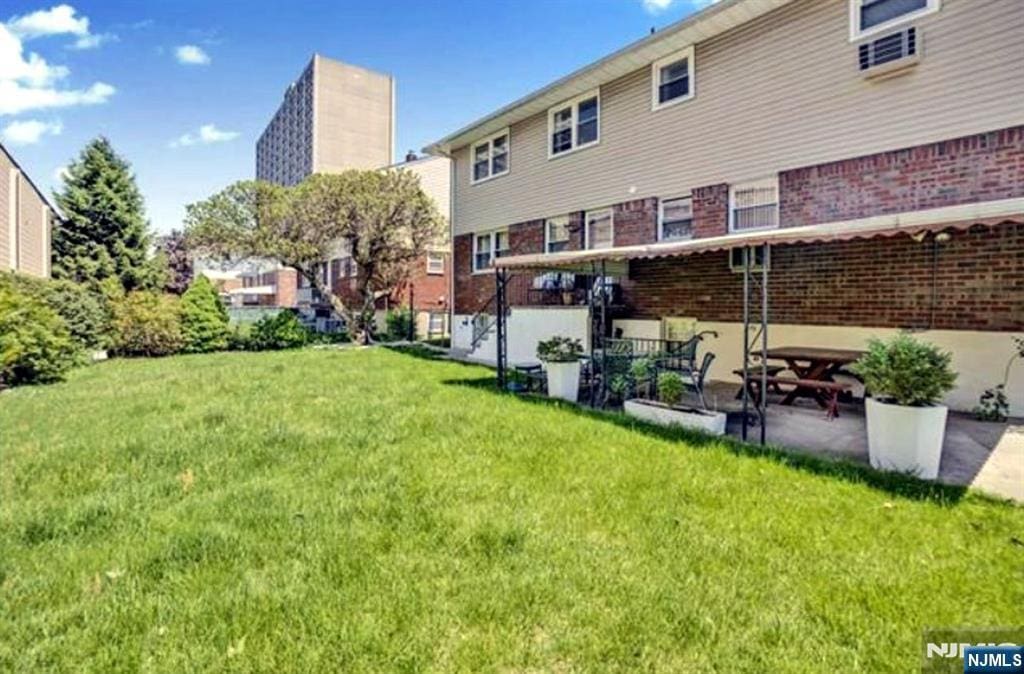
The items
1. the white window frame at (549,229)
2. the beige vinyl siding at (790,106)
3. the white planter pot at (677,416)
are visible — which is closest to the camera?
the white planter pot at (677,416)

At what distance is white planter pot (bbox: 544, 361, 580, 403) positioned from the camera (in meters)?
9.10

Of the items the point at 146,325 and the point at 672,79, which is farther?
the point at 146,325

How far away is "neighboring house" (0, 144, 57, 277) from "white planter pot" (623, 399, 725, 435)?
64.6ft

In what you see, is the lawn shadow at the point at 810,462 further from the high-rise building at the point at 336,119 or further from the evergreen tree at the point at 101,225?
the high-rise building at the point at 336,119

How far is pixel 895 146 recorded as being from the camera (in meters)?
8.25

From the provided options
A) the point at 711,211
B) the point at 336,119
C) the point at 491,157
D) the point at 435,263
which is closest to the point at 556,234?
the point at 491,157

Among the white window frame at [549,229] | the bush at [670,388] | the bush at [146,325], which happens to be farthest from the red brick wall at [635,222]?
the bush at [146,325]

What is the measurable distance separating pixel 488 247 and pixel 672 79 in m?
7.32

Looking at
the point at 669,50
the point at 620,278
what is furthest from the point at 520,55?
the point at 620,278

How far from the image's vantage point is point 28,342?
11578 mm

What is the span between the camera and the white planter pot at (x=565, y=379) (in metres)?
9.10

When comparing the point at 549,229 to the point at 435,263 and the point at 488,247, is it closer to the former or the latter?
the point at 488,247

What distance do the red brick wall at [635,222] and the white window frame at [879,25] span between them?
4.36 meters

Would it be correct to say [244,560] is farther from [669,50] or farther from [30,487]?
[669,50]
